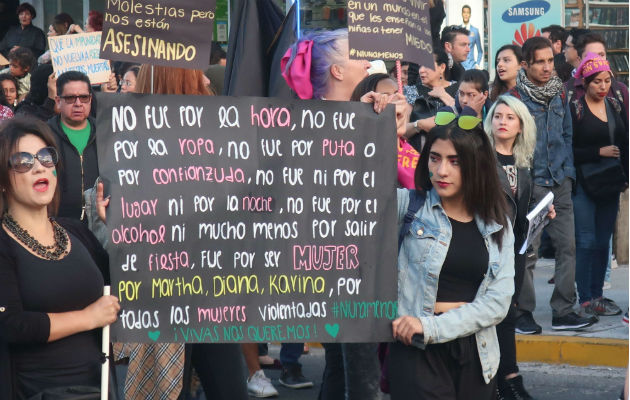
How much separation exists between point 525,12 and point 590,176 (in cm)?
515

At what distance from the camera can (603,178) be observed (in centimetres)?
883

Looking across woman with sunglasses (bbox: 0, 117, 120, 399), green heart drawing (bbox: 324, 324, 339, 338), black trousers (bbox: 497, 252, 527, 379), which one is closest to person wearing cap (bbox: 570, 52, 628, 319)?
black trousers (bbox: 497, 252, 527, 379)

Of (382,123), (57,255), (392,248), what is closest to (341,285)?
(392,248)

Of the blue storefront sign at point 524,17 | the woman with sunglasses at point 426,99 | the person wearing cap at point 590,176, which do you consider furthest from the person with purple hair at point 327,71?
the blue storefront sign at point 524,17

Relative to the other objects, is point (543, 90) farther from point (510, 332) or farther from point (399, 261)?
point (399, 261)

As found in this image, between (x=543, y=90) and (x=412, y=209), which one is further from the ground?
(x=543, y=90)

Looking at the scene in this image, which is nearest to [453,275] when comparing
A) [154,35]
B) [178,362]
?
[178,362]

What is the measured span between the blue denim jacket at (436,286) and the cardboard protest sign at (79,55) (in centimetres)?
557

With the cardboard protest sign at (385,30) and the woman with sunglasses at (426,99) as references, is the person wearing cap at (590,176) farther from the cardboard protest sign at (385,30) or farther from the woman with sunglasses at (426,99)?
the cardboard protest sign at (385,30)

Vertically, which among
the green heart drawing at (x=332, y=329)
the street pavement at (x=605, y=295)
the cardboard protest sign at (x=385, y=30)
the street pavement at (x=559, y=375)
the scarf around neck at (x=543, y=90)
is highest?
the cardboard protest sign at (x=385, y=30)

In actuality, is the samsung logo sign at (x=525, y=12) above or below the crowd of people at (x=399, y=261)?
above

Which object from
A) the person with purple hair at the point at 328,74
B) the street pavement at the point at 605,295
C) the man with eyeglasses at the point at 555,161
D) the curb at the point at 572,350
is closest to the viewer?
the person with purple hair at the point at 328,74

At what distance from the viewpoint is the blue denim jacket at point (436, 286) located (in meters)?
4.36

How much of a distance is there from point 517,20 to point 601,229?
5131mm
